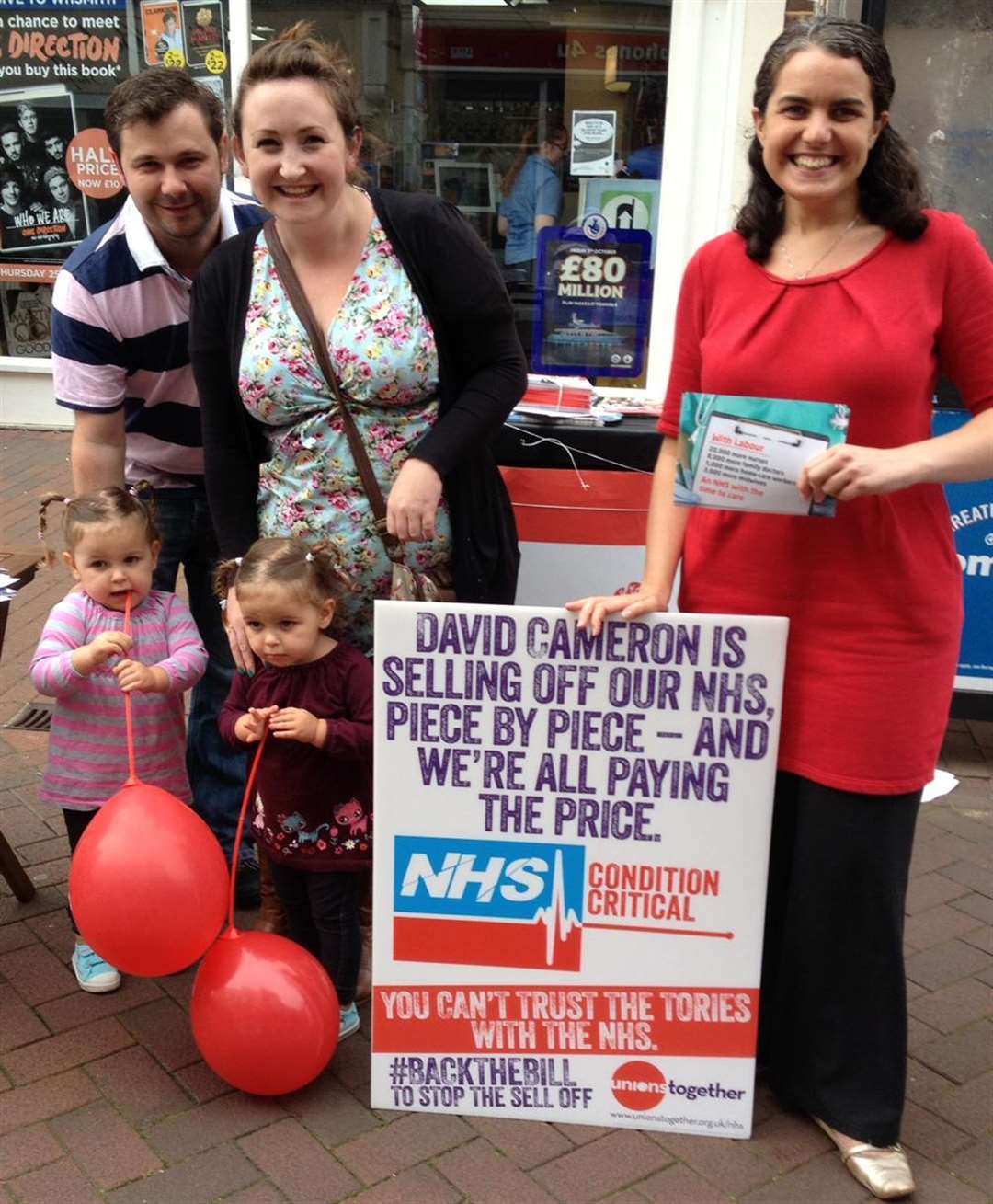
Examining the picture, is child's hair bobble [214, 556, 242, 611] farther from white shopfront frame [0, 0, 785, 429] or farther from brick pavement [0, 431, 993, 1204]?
white shopfront frame [0, 0, 785, 429]

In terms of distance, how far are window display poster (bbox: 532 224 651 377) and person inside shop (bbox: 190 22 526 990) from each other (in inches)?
102

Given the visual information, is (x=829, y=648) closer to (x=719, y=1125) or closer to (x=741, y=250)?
(x=741, y=250)

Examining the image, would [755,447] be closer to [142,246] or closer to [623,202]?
[142,246]

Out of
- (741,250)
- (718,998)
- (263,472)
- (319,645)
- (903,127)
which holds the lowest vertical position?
(718,998)

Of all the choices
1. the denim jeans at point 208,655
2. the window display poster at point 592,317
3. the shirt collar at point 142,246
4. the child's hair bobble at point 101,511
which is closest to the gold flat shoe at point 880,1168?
the denim jeans at point 208,655

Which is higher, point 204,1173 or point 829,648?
point 829,648

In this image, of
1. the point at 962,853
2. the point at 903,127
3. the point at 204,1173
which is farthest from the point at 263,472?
the point at 903,127

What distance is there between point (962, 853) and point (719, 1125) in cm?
155

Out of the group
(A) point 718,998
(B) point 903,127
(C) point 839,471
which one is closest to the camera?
(C) point 839,471

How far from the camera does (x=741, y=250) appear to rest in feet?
7.39

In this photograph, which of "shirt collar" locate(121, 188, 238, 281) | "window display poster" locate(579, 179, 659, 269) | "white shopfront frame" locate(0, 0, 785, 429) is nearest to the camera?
"shirt collar" locate(121, 188, 238, 281)

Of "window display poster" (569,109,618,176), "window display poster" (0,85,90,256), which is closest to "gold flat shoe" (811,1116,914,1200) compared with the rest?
"window display poster" (569,109,618,176)

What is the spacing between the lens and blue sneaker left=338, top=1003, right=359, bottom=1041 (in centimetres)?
275

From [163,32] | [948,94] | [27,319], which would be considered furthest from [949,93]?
[27,319]
